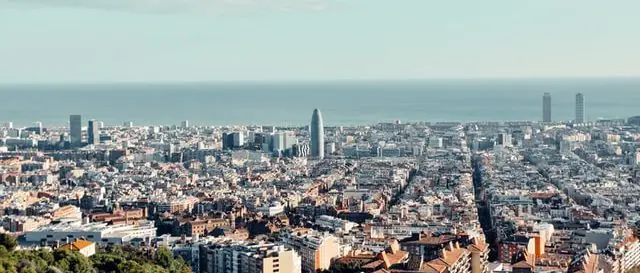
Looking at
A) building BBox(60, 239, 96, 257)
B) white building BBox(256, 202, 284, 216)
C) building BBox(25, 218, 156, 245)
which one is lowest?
white building BBox(256, 202, 284, 216)

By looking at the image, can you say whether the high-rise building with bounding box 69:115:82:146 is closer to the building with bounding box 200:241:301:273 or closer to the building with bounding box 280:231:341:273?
the building with bounding box 280:231:341:273

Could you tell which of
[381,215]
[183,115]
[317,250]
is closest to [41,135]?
[183,115]

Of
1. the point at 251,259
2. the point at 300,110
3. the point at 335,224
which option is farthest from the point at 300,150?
the point at 300,110

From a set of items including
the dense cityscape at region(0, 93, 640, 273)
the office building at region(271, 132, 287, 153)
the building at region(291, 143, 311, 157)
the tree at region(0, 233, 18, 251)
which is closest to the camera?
the tree at region(0, 233, 18, 251)

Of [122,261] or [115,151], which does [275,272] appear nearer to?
[122,261]

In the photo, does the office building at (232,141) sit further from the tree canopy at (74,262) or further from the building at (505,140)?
the tree canopy at (74,262)

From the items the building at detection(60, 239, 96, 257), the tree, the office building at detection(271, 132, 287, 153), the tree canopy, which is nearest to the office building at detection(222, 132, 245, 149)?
the office building at detection(271, 132, 287, 153)
